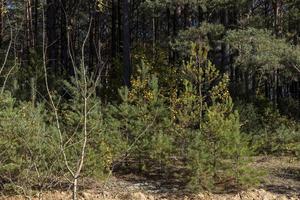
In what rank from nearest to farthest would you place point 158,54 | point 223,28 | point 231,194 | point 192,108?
point 231,194 → point 192,108 → point 223,28 → point 158,54

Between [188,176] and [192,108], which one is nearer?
[188,176]

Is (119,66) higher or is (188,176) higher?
(119,66)

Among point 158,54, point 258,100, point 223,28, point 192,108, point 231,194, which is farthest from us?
point 158,54

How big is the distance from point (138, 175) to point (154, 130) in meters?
1.20

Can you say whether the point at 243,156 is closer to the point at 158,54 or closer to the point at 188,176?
the point at 188,176

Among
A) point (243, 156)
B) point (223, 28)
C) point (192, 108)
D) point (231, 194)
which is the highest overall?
point (223, 28)

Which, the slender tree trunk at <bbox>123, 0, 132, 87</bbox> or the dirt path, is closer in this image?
the dirt path

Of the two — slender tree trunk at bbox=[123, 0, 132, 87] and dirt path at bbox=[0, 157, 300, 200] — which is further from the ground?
slender tree trunk at bbox=[123, 0, 132, 87]

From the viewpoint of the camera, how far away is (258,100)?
713 inches

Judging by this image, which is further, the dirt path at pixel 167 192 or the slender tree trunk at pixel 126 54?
the slender tree trunk at pixel 126 54

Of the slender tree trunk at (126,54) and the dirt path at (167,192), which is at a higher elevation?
the slender tree trunk at (126,54)

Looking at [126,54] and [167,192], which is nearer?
[167,192]

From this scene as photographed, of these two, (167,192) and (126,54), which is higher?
(126,54)

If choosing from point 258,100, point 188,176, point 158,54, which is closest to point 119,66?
point 158,54
